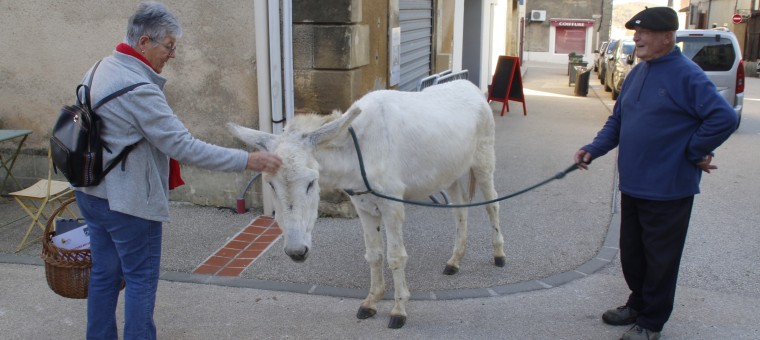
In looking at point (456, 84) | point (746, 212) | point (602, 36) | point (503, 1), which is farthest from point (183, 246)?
point (602, 36)

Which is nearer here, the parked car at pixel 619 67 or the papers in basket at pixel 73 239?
the papers in basket at pixel 73 239

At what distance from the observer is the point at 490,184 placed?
517 cm

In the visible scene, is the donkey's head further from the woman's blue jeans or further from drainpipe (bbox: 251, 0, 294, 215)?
drainpipe (bbox: 251, 0, 294, 215)

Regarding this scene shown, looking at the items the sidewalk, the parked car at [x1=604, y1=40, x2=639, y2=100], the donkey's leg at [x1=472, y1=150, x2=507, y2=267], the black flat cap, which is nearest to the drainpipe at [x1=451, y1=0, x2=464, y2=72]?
the parked car at [x1=604, y1=40, x2=639, y2=100]

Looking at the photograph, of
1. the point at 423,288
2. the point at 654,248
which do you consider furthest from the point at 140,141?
the point at 654,248

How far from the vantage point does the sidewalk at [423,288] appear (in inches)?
163

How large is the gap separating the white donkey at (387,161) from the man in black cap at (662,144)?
3.96 ft

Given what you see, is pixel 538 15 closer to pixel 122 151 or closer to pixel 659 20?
pixel 659 20

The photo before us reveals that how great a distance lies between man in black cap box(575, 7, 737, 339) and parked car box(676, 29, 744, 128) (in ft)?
28.2

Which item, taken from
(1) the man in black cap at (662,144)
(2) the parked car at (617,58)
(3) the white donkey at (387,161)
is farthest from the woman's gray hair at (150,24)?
(2) the parked car at (617,58)

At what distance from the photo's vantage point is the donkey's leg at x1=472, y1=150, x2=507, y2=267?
509 centimetres

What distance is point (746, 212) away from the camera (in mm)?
6672

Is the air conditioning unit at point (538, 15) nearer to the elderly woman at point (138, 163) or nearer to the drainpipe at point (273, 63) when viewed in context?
the drainpipe at point (273, 63)

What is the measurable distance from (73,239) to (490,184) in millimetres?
3004
